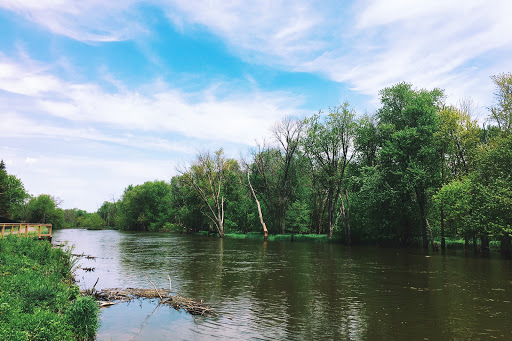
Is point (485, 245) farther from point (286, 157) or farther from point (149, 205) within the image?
point (149, 205)

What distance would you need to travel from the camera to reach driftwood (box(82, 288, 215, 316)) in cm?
1200

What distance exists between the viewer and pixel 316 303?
13.7 meters

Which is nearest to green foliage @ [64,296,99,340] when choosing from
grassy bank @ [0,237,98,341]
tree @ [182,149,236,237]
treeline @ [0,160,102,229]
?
grassy bank @ [0,237,98,341]

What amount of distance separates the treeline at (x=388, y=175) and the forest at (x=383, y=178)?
0.41 feet

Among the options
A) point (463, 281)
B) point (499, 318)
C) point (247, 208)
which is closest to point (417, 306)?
point (499, 318)

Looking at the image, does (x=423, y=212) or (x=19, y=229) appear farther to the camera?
(x=423, y=212)

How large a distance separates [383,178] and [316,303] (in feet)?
103

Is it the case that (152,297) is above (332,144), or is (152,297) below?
below

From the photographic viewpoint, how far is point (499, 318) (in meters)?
11.6

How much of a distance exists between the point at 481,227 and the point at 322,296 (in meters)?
23.4

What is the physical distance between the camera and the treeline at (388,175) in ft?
104

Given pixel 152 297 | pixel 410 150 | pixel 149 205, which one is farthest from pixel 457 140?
pixel 149 205

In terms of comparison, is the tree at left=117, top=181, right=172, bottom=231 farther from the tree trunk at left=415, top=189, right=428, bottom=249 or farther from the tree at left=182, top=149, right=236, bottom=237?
the tree trunk at left=415, top=189, right=428, bottom=249

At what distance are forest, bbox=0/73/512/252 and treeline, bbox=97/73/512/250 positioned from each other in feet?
0.41
